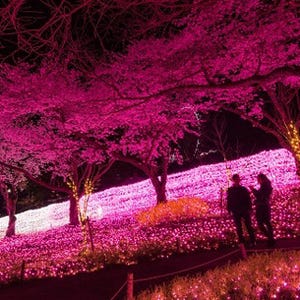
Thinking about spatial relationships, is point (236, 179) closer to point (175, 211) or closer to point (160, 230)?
point (160, 230)

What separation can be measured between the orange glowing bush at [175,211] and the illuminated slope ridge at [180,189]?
4.88 m

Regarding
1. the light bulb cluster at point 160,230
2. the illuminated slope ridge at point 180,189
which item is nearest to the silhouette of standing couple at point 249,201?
the light bulb cluster at point 160,230

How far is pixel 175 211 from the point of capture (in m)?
19.2

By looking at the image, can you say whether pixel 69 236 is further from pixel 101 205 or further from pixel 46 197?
pixel 46 197

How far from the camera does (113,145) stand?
2297cm

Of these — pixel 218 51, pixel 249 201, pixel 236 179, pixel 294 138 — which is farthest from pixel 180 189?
pixel 236 179

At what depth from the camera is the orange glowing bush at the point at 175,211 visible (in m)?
19.2

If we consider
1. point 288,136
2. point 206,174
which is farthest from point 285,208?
point 206,174

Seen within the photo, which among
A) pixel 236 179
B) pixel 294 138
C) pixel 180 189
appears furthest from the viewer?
pixel 180 189

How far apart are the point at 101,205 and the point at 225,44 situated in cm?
2181

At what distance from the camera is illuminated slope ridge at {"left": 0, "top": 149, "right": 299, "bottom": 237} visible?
2629 cm

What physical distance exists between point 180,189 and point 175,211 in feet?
38.8

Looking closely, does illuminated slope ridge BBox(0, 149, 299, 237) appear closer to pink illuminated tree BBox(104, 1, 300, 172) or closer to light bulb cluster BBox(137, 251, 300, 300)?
pink illuminated tree BBox(104, 1, 300, 172)

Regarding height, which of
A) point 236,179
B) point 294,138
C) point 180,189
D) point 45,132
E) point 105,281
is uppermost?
point 45,132
